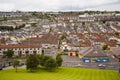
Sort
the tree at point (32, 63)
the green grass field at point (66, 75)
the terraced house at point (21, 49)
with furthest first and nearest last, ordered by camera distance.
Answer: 1. the terraced house at point (21, 49)
2. the tree at point (32, 63)
3. the green grass field at point (66, 75)

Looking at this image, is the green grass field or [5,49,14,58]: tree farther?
[5,49,14,58]: tree

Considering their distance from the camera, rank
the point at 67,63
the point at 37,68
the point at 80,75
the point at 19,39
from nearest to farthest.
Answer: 1. the point at 80,75
2. the point at 37,68
3. the point at 67,63
4. the point at 19,39

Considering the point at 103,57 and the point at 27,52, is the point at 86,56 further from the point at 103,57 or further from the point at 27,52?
the point at 27,52

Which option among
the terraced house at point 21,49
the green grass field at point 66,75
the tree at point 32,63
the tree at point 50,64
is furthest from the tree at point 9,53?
the tree at point 50,64

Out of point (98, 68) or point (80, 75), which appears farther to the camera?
point (98, 68)

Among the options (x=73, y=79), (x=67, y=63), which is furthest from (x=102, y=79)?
(x=67, y=63)

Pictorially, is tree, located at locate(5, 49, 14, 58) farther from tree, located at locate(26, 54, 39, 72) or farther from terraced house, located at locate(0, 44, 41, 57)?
tree, located at locate(26, 54, 39, 72)

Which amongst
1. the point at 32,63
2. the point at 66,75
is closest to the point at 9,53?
the point at 32,63

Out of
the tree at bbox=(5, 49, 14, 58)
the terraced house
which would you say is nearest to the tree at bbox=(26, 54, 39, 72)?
the tree at bbox=(5, 49, 14, 58)

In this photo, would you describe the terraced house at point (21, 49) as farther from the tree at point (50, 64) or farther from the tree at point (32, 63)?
the tree at point (50, 64)

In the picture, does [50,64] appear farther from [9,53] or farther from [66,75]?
[9,53]

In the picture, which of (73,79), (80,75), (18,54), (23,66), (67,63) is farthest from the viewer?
(18,54)
